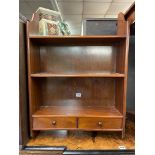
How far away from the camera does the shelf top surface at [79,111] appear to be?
50.5 inches

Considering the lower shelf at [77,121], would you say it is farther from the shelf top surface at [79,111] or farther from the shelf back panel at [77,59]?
the shelf back panel at [77,59]

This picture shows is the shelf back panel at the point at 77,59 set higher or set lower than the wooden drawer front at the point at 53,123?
higher

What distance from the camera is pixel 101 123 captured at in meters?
1.26

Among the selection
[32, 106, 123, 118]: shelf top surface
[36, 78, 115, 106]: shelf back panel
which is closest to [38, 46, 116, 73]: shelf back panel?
[36, 78, 115, 106]: shelf back panel

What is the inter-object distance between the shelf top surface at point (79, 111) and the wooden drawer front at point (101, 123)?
0.03 metres

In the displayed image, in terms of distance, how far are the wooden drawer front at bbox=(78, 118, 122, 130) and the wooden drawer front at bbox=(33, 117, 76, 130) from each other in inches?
3.0

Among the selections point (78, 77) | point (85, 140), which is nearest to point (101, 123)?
point (85, 140)

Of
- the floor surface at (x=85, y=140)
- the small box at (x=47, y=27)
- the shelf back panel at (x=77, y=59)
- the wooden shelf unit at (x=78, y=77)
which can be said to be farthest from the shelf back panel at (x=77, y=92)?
the small box at (x=47, y=27)

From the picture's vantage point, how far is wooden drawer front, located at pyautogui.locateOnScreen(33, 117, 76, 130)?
1.27 meters

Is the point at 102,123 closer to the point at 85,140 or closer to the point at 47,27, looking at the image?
the point at 85,140
